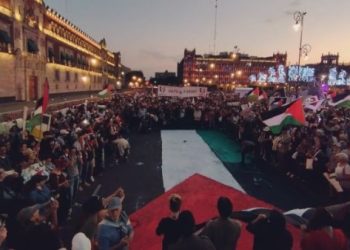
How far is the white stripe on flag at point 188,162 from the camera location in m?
12.7

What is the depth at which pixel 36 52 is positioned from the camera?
45594 millimetres

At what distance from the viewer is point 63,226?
840 centimetres

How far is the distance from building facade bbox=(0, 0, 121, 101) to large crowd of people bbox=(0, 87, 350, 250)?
21057mm

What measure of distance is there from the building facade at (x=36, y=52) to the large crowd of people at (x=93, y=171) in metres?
21.1

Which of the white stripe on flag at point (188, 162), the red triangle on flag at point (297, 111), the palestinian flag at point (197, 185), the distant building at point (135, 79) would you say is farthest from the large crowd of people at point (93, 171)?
the distant building at point (135, 79)

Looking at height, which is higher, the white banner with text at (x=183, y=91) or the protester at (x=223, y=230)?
the white banner with text at (x=183, y=91)

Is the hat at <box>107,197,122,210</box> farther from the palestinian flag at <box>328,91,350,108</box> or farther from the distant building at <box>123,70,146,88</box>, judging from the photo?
the distant building at <box>123,70,146,88</box>

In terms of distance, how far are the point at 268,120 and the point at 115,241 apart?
9.23 meters

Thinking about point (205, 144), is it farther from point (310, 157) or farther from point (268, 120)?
point (310, 157)

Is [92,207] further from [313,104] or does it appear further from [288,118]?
[313,104]

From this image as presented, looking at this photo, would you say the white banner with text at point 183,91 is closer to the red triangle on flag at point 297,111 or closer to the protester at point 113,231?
the red triangle on flag at point 297,111

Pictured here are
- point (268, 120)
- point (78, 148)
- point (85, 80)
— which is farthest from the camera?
point (85, 80)

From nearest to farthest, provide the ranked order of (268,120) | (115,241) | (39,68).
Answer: (115,241) < (268,120) < (39,68)

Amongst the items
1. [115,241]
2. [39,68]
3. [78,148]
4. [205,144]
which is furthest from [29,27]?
[115,241]
